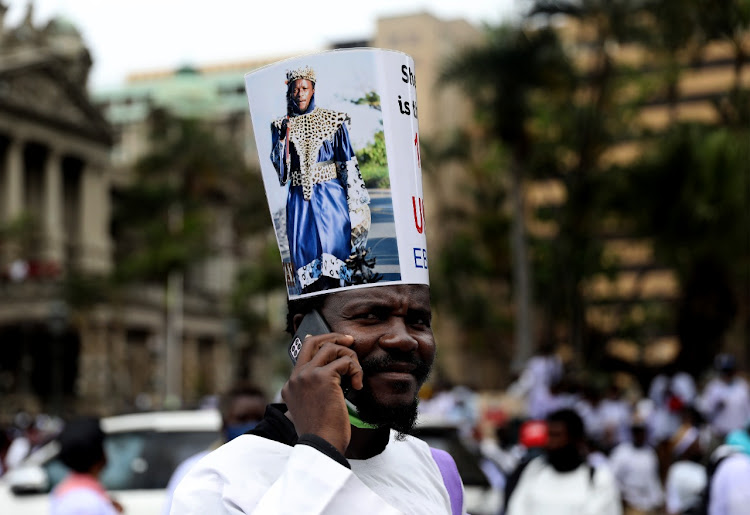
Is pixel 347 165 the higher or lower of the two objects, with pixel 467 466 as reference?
higher

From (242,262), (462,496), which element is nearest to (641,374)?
(462,496)

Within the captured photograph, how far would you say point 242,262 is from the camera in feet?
279

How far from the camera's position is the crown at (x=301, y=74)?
2566 mm

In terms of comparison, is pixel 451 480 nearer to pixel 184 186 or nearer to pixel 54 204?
pixel 184 186

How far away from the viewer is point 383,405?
8.27 ft

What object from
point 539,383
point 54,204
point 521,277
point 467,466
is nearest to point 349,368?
point 467,466

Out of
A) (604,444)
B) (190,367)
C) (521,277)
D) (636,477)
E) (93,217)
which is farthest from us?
(190,367)

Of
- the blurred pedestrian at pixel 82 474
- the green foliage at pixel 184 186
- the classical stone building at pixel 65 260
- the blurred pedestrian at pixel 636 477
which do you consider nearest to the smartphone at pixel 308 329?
the blurred pedestrian at pixel 82 474

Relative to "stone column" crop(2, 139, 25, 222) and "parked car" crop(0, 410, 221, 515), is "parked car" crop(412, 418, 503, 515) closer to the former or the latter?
"parked car" crop(0, 410, 221, 515)

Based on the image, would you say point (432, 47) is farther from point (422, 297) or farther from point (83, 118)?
point (422, 297)

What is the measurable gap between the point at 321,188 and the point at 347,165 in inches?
2.8

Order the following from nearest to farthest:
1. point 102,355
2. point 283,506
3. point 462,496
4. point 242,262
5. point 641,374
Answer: point 283,506 < point 462,496 < point 641,374 < point 102,355 < point 242,262

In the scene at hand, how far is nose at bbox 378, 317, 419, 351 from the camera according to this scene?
254 centimetres

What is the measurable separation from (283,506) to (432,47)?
61.0 m
